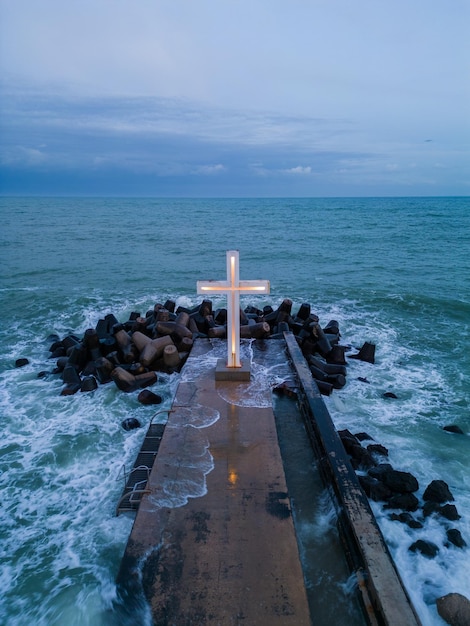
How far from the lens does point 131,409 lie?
11242 mm

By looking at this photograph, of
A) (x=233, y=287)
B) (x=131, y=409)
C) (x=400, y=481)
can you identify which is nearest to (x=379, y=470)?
(x=400, y=481)

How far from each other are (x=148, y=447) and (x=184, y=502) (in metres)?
2.72

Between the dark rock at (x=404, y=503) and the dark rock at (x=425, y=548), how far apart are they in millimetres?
788

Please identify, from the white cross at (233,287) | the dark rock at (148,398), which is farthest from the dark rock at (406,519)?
the dark rock at (148,398)

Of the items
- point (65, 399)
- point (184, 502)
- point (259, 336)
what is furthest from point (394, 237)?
point (184, 502)

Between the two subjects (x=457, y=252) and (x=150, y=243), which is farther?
(x=150, y=243)

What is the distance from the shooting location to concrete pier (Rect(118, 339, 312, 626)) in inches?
188

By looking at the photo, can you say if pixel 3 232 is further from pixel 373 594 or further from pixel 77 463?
pixel 373 594

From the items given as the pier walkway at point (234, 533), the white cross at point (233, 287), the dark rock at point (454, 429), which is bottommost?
the dark rock at point (454, 429)

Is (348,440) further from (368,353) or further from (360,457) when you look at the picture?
(368,353)

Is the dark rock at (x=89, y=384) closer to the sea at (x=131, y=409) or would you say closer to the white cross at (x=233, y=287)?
the sea at (x=131, y=409)

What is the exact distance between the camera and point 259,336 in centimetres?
1366

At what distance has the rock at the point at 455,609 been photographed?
5.61 m

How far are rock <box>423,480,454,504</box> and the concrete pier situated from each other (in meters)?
3.06
